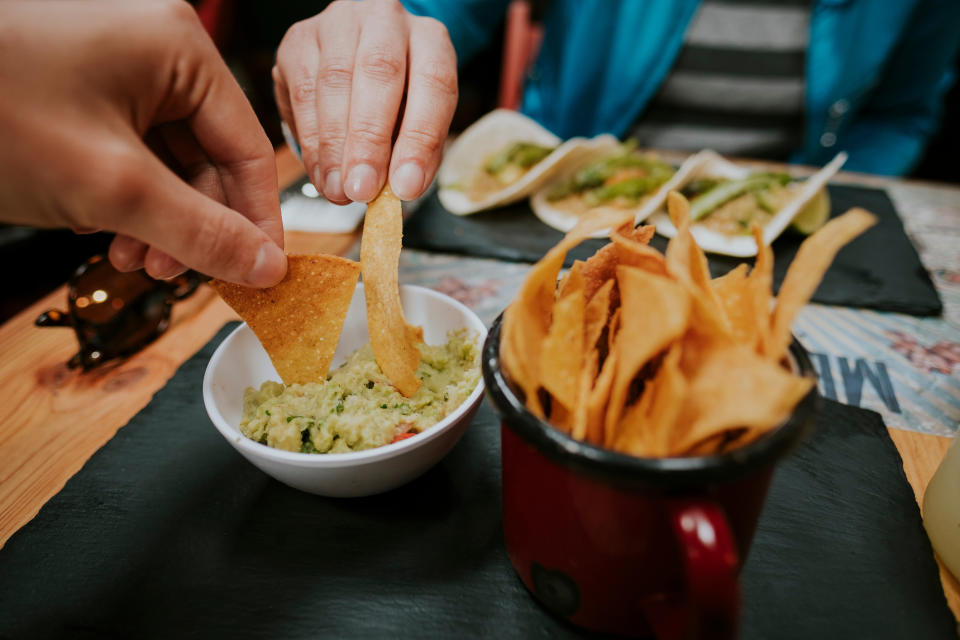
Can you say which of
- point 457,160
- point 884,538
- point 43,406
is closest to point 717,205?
point 457,160

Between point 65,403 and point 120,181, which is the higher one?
point 120,181

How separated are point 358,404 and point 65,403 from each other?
72 cm

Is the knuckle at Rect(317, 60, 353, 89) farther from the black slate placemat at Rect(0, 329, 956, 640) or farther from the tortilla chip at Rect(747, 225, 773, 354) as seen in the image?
the tortilla chip at Rect(747, 225, 773, 354)

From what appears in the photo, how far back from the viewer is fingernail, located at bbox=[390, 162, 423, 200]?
1.10 metres

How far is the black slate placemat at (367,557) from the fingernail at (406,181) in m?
0.48

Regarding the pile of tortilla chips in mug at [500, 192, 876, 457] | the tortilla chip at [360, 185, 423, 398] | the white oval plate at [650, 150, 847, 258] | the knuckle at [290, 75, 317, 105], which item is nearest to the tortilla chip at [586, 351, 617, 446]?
the pile of tortilla chips in mug at [500, 192, 876, 457]

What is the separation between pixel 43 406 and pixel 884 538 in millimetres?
1497

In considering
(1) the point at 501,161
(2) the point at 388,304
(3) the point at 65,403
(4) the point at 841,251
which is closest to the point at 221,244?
(2) the point at 388,304

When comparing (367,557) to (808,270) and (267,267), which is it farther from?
(808,270)

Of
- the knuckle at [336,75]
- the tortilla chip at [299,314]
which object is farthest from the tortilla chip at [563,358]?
the knuckle at [336,75]

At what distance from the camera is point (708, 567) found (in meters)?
0.46

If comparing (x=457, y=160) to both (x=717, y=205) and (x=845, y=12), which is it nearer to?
(x=717, y=205)

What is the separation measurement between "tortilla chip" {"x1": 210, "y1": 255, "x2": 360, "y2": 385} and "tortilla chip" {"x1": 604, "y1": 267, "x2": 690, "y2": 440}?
50cm

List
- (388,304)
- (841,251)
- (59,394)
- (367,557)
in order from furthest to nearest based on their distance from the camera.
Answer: (841,251) → (59,394) → (388,304) → (367,557)
